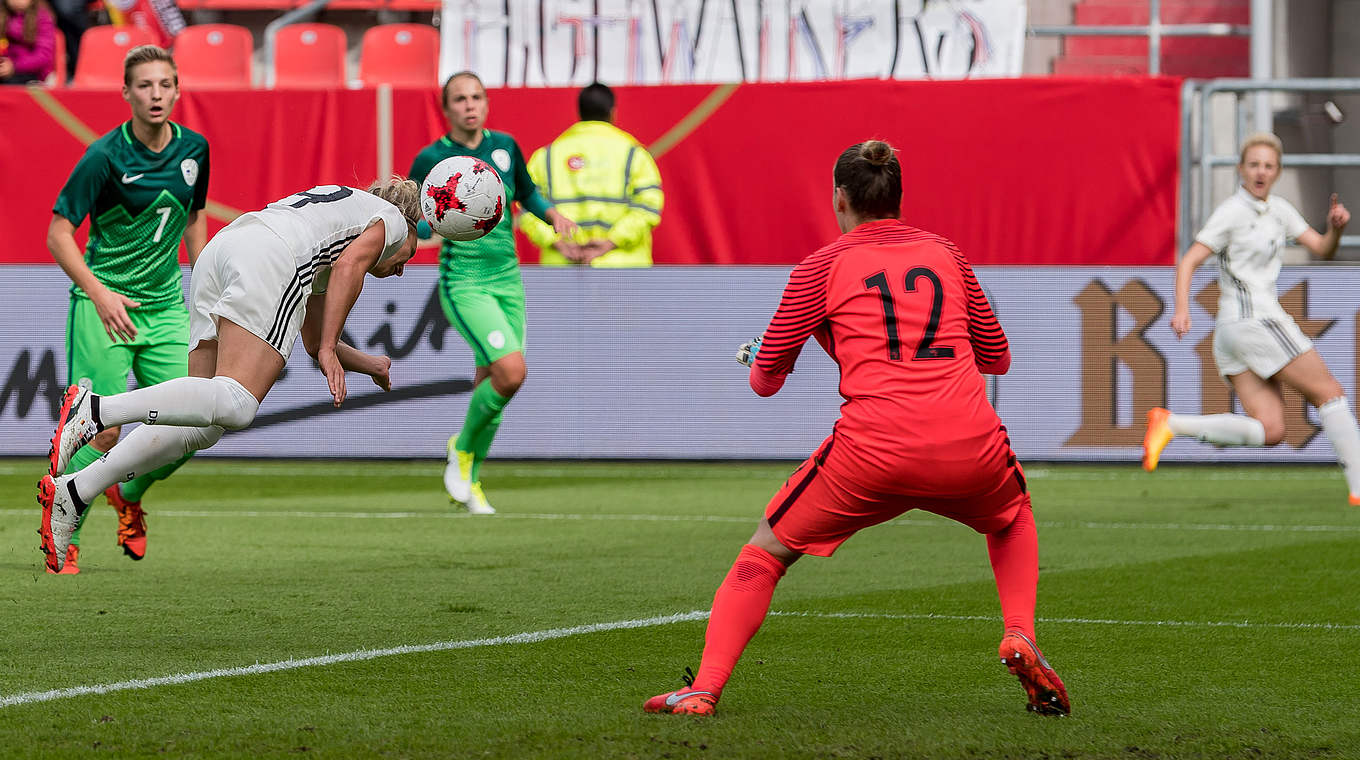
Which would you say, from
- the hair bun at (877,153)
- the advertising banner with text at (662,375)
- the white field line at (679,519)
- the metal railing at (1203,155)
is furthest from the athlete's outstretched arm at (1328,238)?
the hair bun at (877,153)

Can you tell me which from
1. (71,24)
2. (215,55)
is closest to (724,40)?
(215,55)

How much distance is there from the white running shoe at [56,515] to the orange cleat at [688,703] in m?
2.67

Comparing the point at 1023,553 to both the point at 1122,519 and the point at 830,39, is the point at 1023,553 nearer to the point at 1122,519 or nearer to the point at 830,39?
the point at 1122,519

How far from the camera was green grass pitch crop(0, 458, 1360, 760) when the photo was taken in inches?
184

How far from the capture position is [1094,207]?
15.1 m

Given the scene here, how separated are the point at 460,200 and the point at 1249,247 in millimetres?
5491

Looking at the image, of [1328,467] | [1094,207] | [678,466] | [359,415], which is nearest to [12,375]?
[359,415]

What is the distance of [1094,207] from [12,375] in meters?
8.08

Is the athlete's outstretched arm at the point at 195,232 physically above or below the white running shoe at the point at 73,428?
above

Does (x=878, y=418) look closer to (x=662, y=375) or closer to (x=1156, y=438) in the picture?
(x=1156, y=438)

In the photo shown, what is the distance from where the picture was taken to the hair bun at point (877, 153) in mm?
4871

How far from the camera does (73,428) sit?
21.1 feet

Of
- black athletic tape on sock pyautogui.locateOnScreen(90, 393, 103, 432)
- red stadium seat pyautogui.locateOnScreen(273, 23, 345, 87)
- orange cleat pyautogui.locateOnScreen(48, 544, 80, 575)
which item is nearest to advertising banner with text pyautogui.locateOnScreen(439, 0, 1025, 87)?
red stadium seat pyautogui.locateOnScreen(273, 23, 345, 87)

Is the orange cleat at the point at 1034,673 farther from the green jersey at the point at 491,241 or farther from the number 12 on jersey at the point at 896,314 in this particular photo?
the green jersey at the point at 491,241
